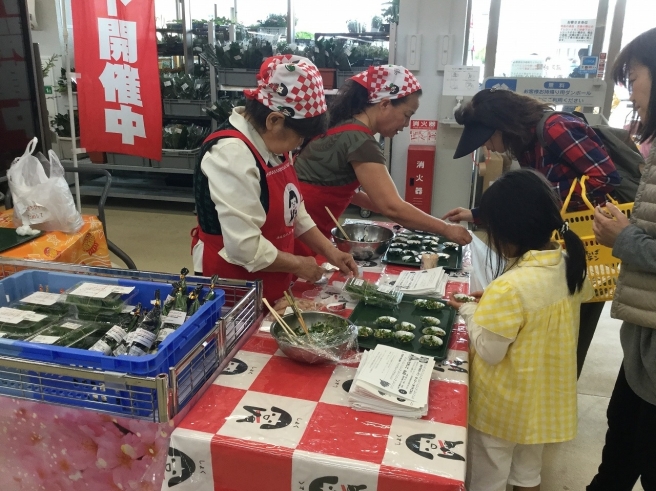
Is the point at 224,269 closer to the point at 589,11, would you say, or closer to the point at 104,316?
the point at 104,316

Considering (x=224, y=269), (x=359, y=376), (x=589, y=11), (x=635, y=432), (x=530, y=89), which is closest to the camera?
(x=359, y=376)

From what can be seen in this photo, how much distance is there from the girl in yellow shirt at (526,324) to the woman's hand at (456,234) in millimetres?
714

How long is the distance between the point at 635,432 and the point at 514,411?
50cm

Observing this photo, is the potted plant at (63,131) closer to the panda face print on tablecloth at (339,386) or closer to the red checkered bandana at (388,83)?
the red checkered bandana at (388,83)

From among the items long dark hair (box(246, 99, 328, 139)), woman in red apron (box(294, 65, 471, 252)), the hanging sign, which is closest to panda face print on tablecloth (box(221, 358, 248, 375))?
long dark hair (box(246, 99, 328, 139))

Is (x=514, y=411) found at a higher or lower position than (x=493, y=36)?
lower

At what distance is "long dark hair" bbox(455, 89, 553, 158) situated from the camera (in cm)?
205

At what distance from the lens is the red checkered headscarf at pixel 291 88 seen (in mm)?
1539

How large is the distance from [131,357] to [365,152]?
1.29 m

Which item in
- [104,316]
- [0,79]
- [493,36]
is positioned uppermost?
[493,36]

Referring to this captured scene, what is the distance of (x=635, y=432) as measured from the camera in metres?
1.59

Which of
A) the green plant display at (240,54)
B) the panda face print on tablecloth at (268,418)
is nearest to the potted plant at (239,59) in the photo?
the green plant display at (240,54)

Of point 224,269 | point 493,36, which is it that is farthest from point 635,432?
point 493,36

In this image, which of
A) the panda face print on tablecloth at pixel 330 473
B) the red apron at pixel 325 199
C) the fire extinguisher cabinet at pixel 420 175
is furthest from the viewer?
the fire extinguisher cabinet at pixel 420 175
